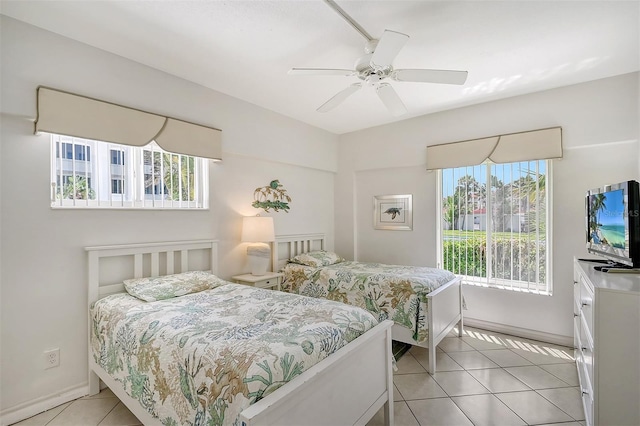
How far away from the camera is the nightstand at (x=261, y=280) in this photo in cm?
320

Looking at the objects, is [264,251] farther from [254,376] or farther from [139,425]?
[254,376]

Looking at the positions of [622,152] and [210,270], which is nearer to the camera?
[622,152]

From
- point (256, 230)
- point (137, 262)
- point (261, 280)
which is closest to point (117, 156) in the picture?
point (137, 262)

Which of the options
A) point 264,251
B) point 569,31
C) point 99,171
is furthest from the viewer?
point 264,251

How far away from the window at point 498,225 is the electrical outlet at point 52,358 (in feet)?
13.0

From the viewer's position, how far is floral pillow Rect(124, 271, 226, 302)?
7.43ft

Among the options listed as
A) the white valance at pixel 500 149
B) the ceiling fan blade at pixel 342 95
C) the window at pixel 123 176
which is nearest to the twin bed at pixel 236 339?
the window at pixel 123 176

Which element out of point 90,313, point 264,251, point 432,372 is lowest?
point 432,372

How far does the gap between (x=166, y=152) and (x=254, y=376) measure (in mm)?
2355

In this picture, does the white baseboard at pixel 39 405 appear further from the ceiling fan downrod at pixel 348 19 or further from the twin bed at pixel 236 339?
the ceiling fan downrod at pixel 348 19

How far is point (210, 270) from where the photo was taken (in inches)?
123

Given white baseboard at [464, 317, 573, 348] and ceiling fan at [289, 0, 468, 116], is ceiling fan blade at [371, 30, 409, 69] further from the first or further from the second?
white baseboard at [464, 317, 573, 348]

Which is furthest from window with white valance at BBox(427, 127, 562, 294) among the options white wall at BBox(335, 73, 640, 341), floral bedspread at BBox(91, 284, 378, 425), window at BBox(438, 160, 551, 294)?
floral bedspread at BBox(91, 284, 378, 425)

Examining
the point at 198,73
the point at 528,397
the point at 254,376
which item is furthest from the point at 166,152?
the point at 528,397
